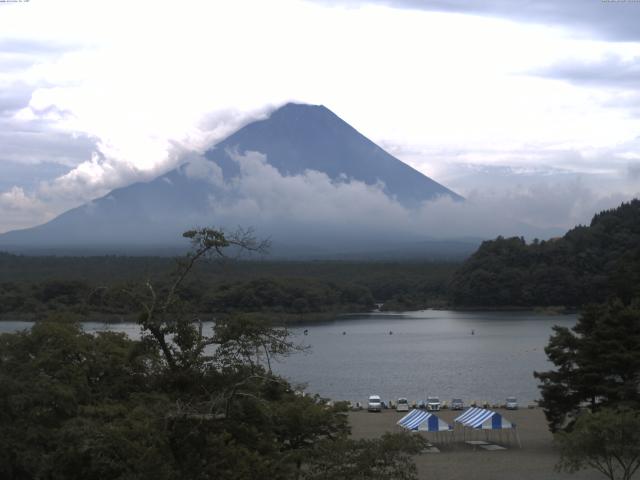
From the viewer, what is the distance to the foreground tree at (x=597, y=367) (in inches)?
617

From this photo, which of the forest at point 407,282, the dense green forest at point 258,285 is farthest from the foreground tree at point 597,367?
the forest at point 407,282

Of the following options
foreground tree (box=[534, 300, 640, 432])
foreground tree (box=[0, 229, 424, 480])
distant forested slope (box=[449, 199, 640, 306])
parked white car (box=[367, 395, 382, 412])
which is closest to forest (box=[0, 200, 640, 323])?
distant forested slope (box=[449, 199, 640, 306])

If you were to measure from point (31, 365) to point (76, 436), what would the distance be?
3.06 meters

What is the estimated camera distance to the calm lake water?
26.8 metres

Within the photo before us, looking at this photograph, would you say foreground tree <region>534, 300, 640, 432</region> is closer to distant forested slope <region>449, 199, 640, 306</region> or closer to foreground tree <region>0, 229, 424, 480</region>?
foreground tree <region>0, 229, 424, 480</region>

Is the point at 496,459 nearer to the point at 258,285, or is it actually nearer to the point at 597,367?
the point at 597,367

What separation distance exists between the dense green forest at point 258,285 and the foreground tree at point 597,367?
21750 millimetres

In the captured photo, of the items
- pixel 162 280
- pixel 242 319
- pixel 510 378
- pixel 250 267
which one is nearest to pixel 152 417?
pixel 242 319

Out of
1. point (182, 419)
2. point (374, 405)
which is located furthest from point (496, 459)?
point (182, 419)

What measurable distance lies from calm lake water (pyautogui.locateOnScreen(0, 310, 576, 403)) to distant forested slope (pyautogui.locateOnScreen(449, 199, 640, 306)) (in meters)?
5.65

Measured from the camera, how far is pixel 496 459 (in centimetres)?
1583

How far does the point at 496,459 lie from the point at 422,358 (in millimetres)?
18765

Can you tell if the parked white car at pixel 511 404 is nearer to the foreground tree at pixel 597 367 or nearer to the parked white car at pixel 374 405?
the parked white car at pixel 374 405

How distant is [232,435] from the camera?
265 inches
